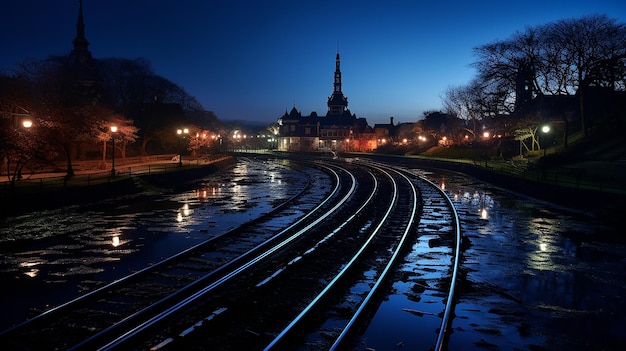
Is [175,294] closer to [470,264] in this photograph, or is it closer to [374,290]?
[374,290]

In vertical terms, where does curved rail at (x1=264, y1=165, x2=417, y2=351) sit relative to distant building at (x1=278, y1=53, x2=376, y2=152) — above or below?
below

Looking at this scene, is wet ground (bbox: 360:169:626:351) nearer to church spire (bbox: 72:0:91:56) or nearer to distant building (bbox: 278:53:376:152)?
church spire (bbox: 72:0:91:56)

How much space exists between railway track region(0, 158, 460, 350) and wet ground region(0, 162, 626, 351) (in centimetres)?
64

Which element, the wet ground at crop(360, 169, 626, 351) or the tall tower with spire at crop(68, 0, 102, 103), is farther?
the tall tower with spire at crop(68, 0, 102, 103)

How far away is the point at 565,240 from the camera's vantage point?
16.8 metres

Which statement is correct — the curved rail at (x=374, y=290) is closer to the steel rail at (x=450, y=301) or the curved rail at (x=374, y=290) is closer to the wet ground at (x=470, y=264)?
the wet ground at (x=470, y=264)

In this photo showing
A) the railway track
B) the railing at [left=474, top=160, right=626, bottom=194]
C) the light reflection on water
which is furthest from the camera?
the railing at [left=474, top=160, right=626, bottom=194]

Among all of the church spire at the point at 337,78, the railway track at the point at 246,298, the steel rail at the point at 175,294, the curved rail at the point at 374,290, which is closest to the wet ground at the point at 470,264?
the curved rail at the point at 374,290

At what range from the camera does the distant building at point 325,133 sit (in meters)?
120

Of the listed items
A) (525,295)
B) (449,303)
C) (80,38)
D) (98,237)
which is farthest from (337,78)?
(449,303)

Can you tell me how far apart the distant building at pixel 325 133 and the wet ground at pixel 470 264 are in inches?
3716

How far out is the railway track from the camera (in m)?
7.91

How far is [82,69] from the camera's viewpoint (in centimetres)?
6669

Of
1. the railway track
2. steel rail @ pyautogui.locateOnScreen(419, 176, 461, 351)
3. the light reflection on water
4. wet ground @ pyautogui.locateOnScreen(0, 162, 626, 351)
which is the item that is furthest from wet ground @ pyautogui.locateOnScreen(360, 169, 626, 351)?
the light reflection on water
